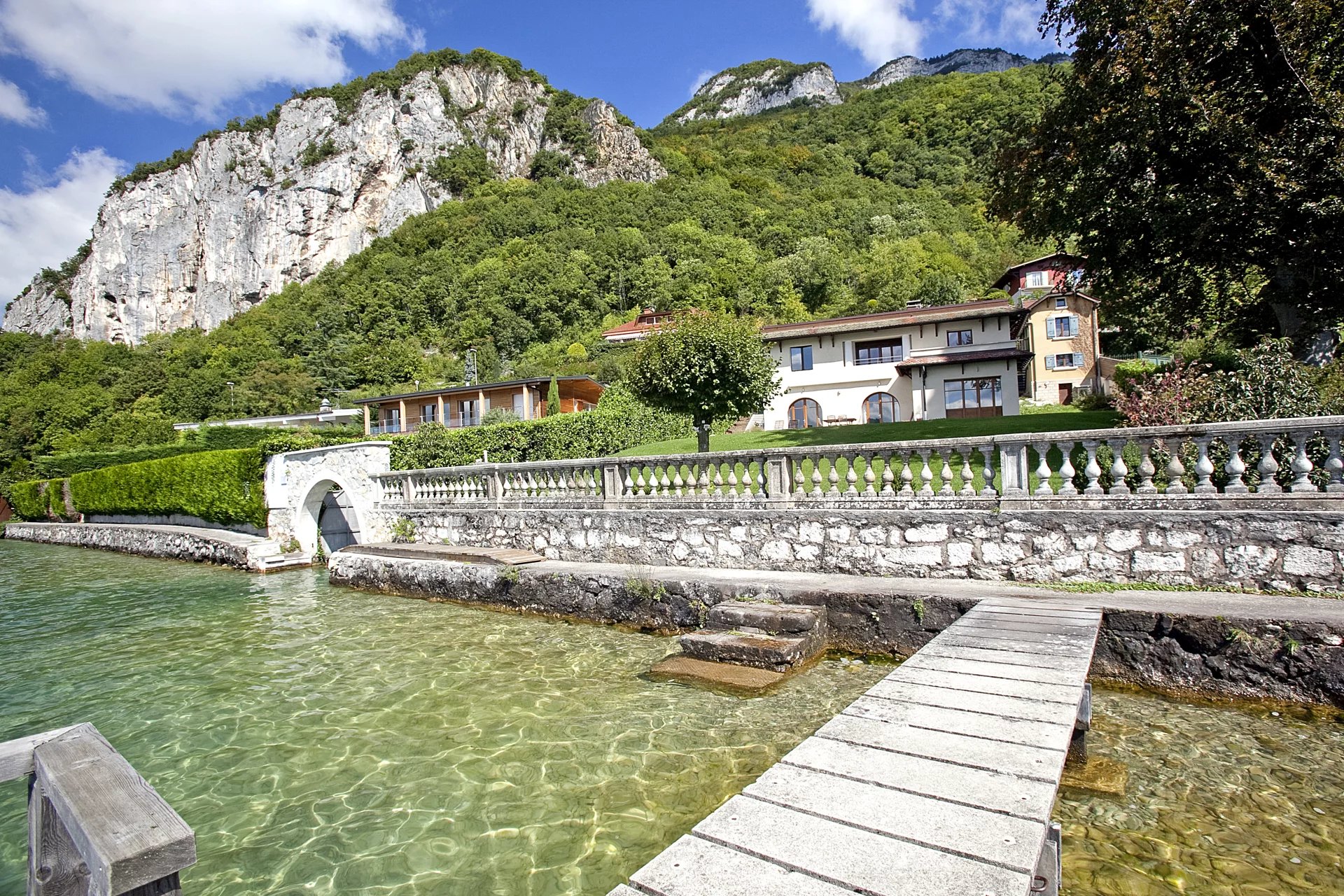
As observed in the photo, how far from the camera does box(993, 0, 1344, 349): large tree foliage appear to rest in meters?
8.34

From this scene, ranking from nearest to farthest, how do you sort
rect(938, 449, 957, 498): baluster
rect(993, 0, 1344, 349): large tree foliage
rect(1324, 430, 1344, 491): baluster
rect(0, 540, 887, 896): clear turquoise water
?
rect(0, 540, 887, 896): clear turquoise water → rect(1324, 430, 1344, 491): baluster → rect(938, 449, 957, 498): baluster → rect(993, 0, 1344, 349): large tree foliage

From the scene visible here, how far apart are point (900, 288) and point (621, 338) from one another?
24509mm

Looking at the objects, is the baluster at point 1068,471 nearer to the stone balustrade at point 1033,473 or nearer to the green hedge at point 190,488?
the stone balustrade at point 1033,473

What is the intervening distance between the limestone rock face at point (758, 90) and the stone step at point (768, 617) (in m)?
127

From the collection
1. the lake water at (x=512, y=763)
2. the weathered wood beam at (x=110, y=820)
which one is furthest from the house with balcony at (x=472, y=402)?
the weathered wood beam at (x=110, y=820)

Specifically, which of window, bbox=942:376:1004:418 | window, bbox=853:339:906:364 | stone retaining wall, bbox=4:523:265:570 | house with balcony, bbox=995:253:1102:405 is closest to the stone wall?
stone retaining wall, bbox=4:523:265:570

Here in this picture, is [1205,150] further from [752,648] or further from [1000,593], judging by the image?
[752,648]

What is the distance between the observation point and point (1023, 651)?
3.98 metres

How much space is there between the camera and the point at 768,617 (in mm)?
6441

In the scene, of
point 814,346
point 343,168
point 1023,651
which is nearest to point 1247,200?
point 1023,651

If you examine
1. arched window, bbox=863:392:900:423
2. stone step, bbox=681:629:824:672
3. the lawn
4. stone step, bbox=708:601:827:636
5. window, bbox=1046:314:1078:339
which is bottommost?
stone step, bbox=681:629:824:672

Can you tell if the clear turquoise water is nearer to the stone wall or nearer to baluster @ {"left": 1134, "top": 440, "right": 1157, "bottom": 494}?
the stone wall

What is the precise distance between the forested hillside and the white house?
64.3ft

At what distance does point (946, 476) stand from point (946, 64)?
14920cm
